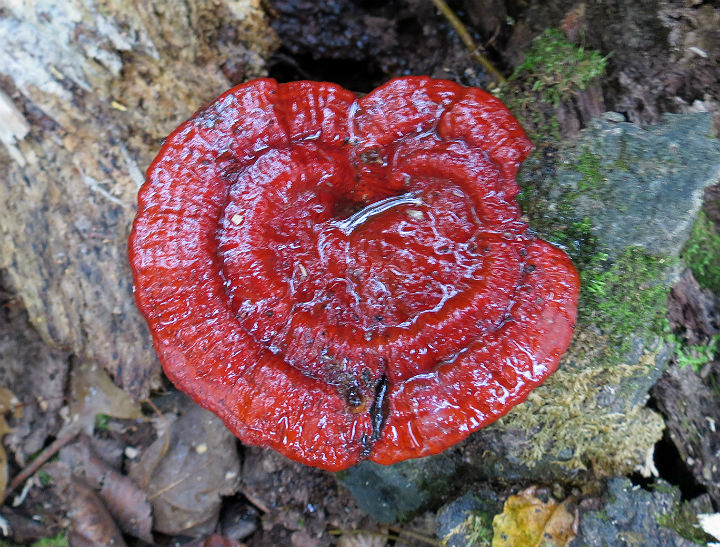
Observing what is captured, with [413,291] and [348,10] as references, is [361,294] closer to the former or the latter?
[413,291]

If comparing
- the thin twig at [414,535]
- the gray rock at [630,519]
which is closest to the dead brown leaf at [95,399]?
the thin twig at [414,535]

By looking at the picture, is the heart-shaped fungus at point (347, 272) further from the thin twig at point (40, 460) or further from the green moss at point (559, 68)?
the thin twig at point (40, 460)

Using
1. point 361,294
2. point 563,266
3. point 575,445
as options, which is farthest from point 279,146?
point 575,445

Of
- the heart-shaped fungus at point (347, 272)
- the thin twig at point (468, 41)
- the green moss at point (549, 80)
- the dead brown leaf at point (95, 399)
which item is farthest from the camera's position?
the dead brown leaf at point (95, 399)

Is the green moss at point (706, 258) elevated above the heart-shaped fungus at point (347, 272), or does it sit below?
below

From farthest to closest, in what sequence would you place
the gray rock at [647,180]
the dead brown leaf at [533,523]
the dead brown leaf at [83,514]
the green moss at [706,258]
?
1. the dead brown leaf at [83,514]
2. the green moss at [706,258]
3. the dead brown leaf at [533,523]
4. the gray rock at [647,180]

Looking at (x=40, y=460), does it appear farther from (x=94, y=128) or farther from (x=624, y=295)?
(x=624, y=295)
